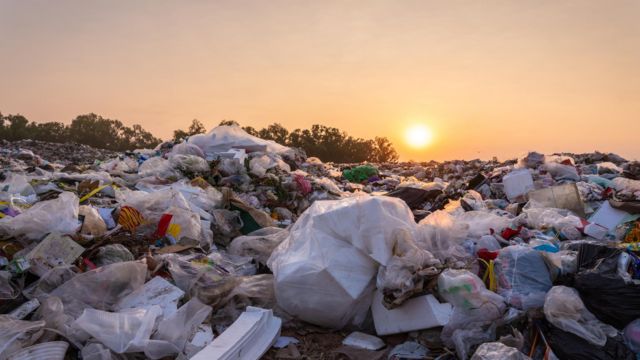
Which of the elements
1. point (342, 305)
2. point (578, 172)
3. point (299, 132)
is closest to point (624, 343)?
Result: point (342, 305)

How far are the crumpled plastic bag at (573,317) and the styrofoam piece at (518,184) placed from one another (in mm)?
3268

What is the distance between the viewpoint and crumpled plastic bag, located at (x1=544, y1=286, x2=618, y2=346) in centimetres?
232

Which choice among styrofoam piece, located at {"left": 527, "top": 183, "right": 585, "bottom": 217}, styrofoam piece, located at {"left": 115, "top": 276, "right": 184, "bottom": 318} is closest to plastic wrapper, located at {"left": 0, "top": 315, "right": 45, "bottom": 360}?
styrofoam piece, located at {"left": 115, "top": 276, "right": 184, "bottom": 318}

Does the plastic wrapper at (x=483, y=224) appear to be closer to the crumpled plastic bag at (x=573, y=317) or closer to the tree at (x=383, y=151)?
the crumpled plastic bag at (x=573, y=317)

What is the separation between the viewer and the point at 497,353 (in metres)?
2.15

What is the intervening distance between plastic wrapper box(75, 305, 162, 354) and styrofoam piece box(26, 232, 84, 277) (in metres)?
0.61

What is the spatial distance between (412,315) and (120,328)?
4.97 ft

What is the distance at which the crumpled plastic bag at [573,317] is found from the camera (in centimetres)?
232

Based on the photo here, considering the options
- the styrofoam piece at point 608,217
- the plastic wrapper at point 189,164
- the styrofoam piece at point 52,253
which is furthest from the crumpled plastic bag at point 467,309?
the plastic wrapper at point 189,164

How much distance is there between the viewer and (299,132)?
2481 centimetres

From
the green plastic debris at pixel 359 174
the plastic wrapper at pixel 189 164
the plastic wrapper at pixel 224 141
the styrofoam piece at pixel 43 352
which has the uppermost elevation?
the plastic wrapper at pixel 224 141

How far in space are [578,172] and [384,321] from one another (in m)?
4.93

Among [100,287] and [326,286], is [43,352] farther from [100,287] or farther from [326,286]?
[326,286]

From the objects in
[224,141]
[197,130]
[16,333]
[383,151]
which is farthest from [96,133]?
[16,333]
